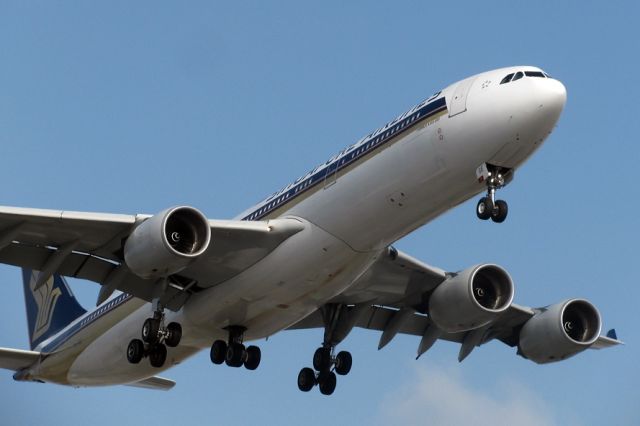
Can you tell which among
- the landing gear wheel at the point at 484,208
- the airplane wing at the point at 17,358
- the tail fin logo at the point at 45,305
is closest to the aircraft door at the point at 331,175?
the landing gear wheel at the point at 484,208

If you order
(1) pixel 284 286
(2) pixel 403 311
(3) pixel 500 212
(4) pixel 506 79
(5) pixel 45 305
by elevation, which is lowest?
(1) pixel 284 286

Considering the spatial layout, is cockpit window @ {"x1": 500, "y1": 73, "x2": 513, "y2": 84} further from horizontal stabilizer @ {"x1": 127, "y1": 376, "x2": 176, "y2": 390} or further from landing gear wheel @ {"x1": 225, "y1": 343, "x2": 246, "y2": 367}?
horizontal stabilizer @ {"x1": 127, "y1": 376, "x2": 176, "y2": 390}

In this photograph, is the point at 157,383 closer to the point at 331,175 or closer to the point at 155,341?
the point at 155,341

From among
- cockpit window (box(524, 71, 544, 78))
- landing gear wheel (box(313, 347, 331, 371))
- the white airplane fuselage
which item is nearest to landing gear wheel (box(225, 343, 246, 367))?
the white airplane fuselage

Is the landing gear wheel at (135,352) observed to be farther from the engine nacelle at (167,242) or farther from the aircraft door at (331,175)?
the aircraft door at (331,175)

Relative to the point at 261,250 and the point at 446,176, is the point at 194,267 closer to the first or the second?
the point at 261,250

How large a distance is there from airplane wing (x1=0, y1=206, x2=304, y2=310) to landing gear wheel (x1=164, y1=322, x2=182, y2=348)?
0.76 metres

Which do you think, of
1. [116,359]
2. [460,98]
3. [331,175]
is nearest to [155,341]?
[116,359]

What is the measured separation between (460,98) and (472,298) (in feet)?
22.4

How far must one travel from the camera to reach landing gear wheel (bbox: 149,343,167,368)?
104 feet

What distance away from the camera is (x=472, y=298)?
3381 cm

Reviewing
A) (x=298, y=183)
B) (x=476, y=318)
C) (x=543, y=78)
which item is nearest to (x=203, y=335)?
(x=298, y=183)

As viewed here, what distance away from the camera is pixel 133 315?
33.9m

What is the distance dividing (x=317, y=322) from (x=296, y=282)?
240 inches
